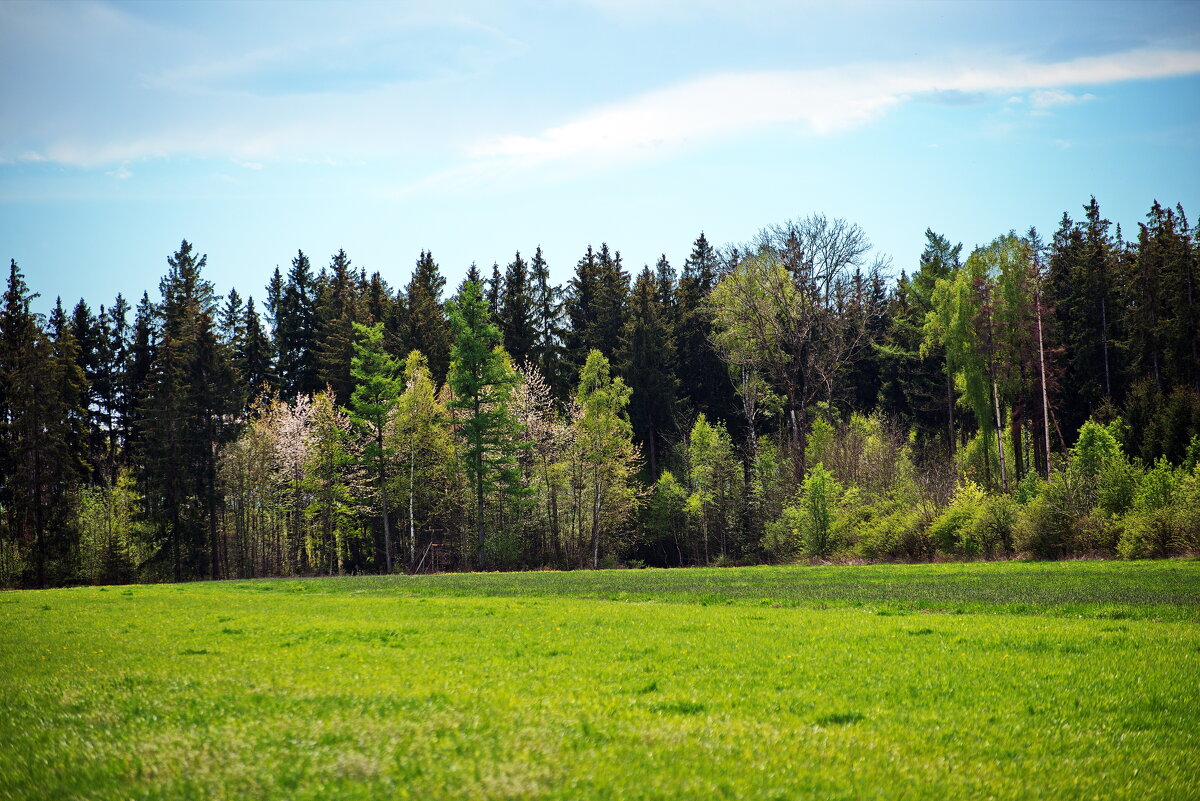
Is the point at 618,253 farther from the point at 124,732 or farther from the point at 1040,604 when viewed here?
the point at 124,732

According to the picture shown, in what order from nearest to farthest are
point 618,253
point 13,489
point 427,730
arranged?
1. point 427,730
2. point 13,489
3. point 618,253

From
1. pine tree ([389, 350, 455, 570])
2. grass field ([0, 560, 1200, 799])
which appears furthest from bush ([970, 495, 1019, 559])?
pine tree ([389, 350, 455, 570])

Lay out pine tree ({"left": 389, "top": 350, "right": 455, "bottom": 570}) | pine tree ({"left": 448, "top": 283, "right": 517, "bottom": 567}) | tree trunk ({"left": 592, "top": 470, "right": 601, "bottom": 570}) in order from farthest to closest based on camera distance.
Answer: tree trunk ({"left": 592, "top": 470, "right": 601, "bottom": 570}) → pine tree ({"left": 389, "top": 350, "right": 455, "bottom": 570}) → pine tree ({"left": 448, "top": 283, "right": 517, "bottom": 567})

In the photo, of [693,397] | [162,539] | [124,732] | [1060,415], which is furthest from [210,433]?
[1060,415]

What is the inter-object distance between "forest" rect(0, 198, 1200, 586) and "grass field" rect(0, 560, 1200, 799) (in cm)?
2564

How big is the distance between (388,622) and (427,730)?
9.80 m

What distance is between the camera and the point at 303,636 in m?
14.6

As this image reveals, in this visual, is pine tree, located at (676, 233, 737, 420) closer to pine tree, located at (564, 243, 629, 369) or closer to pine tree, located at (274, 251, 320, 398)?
pine tree, located at (564, 243, 629, 369)

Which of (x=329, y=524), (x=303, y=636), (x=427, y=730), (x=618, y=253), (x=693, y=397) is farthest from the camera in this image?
(x=618, y=253)

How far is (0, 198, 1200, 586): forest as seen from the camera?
51.6 meters

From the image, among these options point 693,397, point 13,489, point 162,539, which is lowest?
point 162,539

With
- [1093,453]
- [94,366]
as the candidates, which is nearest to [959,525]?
[1093,453]

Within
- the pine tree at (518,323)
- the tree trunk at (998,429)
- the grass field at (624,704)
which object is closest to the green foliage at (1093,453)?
the tree trunk at (998,429)

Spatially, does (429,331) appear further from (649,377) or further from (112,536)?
(112,536)
